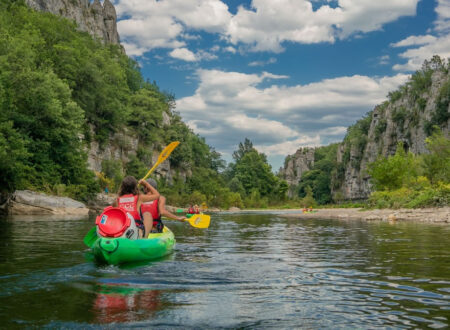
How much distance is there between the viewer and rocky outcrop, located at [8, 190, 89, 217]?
22.7 m

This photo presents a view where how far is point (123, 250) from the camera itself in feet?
22.6

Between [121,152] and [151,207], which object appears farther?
[121,152]

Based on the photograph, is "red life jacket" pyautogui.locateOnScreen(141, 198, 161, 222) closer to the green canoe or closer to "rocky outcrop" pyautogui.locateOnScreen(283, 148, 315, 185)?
the green canoe

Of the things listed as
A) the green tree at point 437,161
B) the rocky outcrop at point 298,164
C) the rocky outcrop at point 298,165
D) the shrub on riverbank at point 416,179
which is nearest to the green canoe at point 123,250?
the shrub on riverbank at point 416,179

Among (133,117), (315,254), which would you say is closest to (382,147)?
(133,117)

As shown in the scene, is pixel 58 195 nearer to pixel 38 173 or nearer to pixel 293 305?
pixel 38 173

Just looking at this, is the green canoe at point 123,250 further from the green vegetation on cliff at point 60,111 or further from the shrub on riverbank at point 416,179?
the shrub on riverbank at point 416,179

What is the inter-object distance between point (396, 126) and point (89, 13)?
182 feet

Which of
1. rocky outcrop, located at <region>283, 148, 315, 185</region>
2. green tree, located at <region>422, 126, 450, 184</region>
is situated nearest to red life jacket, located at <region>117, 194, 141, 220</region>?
green tree, located at <region>422, 126, 450, 184</region>

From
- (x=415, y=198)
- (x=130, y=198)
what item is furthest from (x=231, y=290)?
(x=415, y=198)

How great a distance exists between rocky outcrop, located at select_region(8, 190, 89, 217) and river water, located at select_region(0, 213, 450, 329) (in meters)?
15.5

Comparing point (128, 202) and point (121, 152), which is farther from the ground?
point (121, 152)

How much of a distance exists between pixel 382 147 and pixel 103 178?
Answer: 51.8 metres

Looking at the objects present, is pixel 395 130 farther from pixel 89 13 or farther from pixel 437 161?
pixel 89 13
